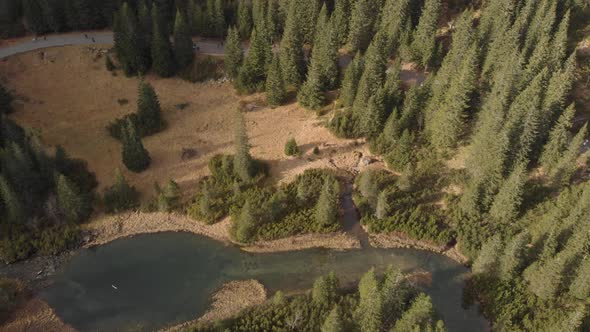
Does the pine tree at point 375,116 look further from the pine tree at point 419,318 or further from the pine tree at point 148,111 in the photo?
the pine tree at point 148,111

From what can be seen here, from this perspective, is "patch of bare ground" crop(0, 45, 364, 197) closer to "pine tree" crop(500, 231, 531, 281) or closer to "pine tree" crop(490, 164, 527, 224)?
"pine tree" crop(490, 164, 527, 224)

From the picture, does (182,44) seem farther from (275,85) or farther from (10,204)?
(10,204)

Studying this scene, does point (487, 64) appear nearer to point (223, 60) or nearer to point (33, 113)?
point (223, 60)

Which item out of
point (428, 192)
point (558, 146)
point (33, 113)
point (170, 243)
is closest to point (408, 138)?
point (428, 192)

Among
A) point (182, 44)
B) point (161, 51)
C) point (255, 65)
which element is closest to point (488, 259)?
point (255, 65)

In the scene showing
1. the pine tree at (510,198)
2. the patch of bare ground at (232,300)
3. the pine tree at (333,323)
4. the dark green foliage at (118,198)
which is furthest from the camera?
the dark green foliage at (118,198)

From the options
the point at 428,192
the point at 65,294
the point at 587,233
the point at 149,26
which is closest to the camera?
the point at 587,233

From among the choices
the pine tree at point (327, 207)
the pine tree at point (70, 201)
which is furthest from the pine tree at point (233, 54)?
the pine tree at point (70, 201)
